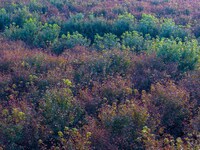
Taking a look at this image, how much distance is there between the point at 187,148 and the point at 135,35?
632 cm

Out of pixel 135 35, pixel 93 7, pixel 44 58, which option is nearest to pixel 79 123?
pixel 44 58

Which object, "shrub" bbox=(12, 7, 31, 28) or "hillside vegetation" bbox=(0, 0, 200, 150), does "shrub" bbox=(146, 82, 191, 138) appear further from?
"shrub" bbox=(12, 7, 31, 28)

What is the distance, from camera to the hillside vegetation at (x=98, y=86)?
5.62 m

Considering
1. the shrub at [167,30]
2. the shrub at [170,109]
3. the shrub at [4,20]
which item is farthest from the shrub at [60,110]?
the shrub at [4,20]

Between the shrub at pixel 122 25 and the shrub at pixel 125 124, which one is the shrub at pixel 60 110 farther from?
the shrub at pixel 122 25

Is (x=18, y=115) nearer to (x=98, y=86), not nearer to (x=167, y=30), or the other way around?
(x=98, y=86)

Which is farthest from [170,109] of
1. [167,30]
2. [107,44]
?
[167,30]

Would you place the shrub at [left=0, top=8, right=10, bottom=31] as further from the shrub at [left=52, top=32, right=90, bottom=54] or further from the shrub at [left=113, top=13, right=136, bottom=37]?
the shrub at [left=113, top=13, right=136, bottom=37]

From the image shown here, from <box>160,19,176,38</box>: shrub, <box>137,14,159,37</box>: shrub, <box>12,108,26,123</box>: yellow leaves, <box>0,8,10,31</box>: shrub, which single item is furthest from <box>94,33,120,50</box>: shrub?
<box>12,108,26,123</box>: yellow leaves

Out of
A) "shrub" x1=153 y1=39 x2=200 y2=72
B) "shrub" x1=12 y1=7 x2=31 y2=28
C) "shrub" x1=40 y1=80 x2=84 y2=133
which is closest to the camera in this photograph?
"shrub" x1=40 y1=80 x2=84 y2=133

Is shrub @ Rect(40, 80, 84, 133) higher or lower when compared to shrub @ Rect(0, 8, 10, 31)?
higher

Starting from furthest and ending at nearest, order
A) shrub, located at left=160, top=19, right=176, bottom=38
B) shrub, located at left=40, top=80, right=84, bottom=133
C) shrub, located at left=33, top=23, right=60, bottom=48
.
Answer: shrub, located at left=160, top=19, right=176, bottom=38
shrub, located at left=33, top=23, right=60, bottom=48
shrub, located at left=40, top=80, right=84, bottom=133

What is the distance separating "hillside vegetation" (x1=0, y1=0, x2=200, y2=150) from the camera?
5.62 metres

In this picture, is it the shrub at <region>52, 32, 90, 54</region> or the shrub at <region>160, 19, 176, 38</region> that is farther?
the shrub at <region>160, 19, 176, 38</region>
